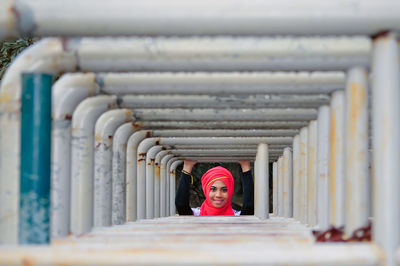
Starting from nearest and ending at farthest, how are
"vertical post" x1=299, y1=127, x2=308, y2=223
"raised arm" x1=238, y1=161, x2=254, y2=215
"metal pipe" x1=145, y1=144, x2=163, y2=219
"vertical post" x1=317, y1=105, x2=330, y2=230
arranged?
"vertical post" x1=317, y1=105, x2=330, y2=230 < "vertical post" x1=299, y1=127, x2=308, y2=223 < "metal pipe" x1=145, y1=144, x2=163, y2=219 < "raised arm" x1=238, y1=161, x2=254, y2=215

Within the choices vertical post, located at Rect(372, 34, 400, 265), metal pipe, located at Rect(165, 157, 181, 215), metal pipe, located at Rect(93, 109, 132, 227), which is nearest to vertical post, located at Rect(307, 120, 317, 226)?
metal pipe, located at Rect(93, 109, 132, 227)

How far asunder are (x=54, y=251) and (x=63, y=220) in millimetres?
1011

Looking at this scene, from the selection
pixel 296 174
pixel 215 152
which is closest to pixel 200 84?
pixel 296 174

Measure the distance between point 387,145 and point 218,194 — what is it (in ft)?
25.2

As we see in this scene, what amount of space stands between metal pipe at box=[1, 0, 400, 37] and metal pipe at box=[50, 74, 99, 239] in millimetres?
1045

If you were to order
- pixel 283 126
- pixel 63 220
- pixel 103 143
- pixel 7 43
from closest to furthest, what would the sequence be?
pixel 63 220, pixel 103 143, pixel 283 126, pixel 7 43

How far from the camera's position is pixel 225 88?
3381 mm

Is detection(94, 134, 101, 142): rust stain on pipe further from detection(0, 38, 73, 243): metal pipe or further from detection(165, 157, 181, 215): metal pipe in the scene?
detection(165, 157, 181, 215): metal pipe

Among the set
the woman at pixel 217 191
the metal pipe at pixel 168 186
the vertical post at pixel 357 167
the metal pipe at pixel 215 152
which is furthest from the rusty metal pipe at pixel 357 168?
the woman at pixel 217 191

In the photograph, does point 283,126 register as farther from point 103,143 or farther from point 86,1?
point 86,1

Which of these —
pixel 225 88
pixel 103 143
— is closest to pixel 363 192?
pixel 225 88

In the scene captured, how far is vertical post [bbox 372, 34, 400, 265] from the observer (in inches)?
85.5

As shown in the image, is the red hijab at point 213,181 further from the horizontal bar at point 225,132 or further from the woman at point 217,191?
the horizontal bar at point 225,132

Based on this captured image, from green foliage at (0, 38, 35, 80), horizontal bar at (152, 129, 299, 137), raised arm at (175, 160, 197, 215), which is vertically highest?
green foliage at (0, 38, 35, 80)
